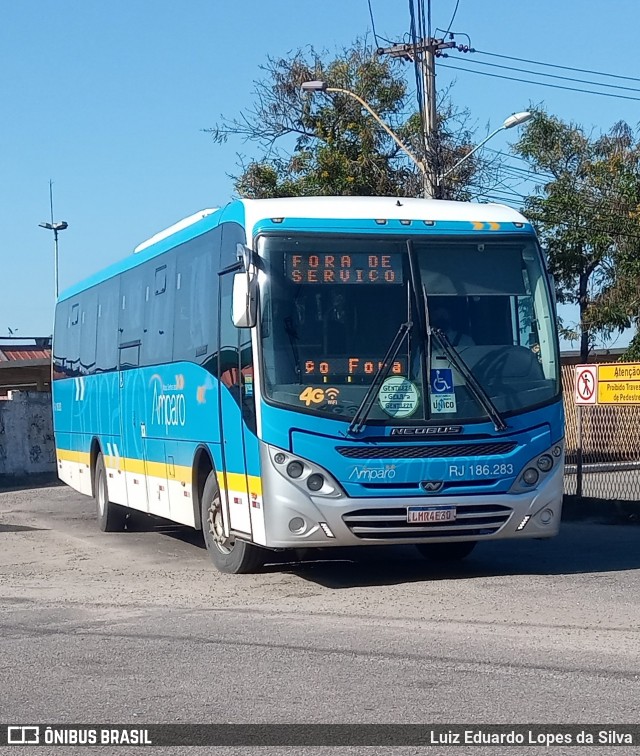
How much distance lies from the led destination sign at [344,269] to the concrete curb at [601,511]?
7.35 m

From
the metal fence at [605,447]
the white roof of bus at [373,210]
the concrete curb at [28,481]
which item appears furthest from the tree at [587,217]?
the white roof of bus at [373,210]

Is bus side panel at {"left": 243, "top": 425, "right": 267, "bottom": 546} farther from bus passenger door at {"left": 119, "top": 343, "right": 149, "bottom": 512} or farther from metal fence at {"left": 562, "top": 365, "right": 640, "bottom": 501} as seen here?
metal fence at {"left": 562, "top": 365, "right": 640, "bottom": 501}

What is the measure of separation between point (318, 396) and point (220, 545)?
2494 millimetres

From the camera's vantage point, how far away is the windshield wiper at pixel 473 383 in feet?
35.5

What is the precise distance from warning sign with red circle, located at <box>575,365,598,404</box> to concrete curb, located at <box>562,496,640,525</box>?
4.53 ft

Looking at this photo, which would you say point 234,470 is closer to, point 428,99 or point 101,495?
point 101,495

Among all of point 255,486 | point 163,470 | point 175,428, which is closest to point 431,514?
point 255,486

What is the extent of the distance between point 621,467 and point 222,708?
17478mm

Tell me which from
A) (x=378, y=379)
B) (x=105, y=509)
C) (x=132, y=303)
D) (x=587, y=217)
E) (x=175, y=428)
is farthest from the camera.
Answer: (x=587, y=217)

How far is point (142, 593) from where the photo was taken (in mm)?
11375

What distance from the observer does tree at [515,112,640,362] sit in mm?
36531

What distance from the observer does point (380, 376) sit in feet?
35.0

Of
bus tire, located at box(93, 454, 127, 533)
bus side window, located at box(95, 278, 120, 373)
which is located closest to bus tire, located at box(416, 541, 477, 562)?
bus side window, located at box(95, 278, 120, 373)

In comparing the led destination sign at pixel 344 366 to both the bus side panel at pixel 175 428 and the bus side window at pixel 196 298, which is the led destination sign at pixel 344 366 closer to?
the bus side panel at pixel 175 428
